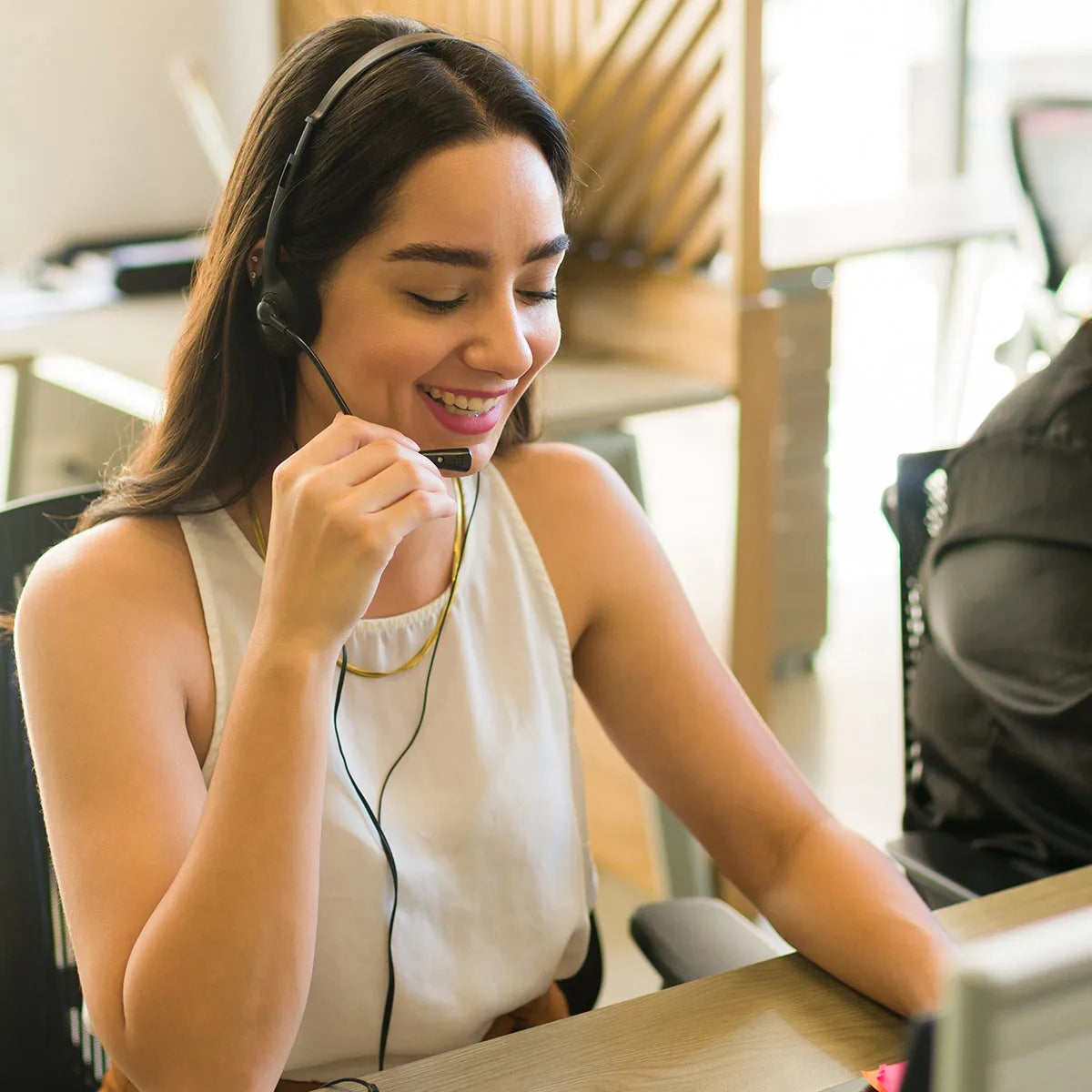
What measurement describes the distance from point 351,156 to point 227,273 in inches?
5.8

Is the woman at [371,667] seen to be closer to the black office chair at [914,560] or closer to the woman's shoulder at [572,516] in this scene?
the woman's shoulder at [572,516]

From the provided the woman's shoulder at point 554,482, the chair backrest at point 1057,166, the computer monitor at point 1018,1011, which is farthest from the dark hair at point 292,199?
the chair backrest at point 1057,166

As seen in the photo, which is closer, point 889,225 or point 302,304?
point 302,304

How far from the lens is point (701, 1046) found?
86 centimetres

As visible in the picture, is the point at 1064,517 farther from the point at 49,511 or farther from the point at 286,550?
the point at 49,511

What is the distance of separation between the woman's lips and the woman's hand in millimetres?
91

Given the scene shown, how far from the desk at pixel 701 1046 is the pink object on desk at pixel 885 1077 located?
0.01m

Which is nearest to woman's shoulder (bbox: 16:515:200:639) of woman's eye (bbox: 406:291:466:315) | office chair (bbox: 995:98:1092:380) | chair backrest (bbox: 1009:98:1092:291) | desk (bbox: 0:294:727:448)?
woman's eye (bbox: 406:291:466:315)

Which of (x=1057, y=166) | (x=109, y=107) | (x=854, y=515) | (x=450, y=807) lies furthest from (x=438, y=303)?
(x=854, y=515)

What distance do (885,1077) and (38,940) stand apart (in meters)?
0.64

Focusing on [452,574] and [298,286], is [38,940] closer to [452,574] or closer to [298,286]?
[452,574]

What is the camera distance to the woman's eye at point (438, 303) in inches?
39.2

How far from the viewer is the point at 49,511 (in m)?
1.16

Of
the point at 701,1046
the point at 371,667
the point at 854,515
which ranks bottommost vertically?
the point at 854,515
